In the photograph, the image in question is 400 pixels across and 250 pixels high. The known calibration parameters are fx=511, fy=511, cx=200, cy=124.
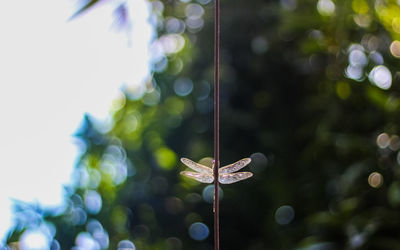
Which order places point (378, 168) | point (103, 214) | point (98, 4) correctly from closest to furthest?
point (98, 4), point (378, 168), point (103, 214)

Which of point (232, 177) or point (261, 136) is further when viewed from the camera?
point (261, 136)

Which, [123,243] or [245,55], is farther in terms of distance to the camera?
[245,55]

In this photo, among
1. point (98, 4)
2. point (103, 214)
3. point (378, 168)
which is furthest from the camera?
point (103, 214)

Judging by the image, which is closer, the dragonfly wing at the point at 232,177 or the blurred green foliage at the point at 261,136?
the dragonfly wing at the point at 232,177

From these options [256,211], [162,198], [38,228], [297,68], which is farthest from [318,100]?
[38,228]

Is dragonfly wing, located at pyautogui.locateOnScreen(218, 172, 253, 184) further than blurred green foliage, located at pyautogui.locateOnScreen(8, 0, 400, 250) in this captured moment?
No

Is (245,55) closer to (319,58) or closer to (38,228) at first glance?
(319,58)

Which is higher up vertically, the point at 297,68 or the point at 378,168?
the point at 297,68

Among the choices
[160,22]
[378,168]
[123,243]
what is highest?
[160,22]
